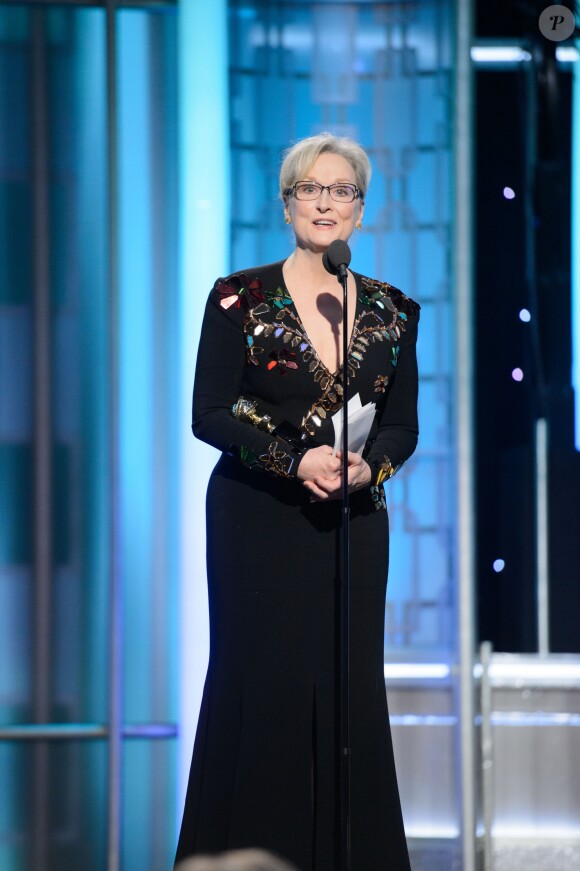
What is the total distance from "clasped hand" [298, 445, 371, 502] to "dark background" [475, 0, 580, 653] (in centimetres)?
131

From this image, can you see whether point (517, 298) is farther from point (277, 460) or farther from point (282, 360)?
point (277, 460)

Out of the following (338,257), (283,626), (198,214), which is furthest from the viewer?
(198,214)

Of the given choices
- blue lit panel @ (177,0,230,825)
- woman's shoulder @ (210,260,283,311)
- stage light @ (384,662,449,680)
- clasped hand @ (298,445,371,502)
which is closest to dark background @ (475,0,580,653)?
stage light @ (384,662,449,680)

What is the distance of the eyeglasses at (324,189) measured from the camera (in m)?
2.45

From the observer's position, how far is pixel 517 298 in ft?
11.7

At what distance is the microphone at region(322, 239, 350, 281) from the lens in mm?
2234

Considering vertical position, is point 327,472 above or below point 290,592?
above

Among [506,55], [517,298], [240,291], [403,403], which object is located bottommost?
[403,403]

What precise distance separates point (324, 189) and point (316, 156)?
8cm

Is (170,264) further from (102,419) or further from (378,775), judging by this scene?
(378,775)

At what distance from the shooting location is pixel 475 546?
3.48 m

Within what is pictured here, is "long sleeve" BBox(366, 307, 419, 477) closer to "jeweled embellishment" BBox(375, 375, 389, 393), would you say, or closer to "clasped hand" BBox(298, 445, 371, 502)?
"jeweled embellishment" BBox(375, 375, 389, 393)

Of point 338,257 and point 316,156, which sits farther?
point 316,156

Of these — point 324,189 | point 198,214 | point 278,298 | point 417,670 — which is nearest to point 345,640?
point 278,298
